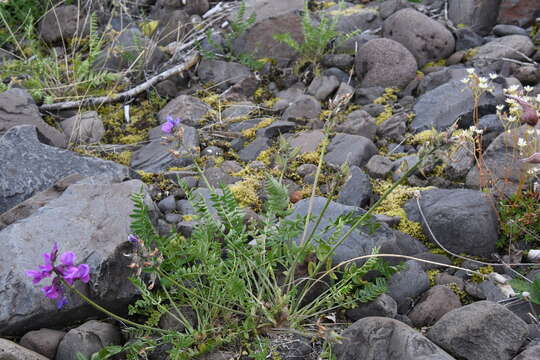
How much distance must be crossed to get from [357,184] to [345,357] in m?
1.43

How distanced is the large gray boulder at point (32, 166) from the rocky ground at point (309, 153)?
1 centimetres

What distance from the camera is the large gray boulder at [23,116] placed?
444 cm

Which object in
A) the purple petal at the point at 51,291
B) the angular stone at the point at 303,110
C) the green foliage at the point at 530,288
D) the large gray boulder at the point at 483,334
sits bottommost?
the angular stone at the point at 303,110

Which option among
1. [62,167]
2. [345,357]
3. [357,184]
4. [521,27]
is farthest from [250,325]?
[521,27]

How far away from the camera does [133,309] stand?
2.67m

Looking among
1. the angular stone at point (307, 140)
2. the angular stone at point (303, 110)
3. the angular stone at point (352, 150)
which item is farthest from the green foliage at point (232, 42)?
the angular stone at point (352, 150)

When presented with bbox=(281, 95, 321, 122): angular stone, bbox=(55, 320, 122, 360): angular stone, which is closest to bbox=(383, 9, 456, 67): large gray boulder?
bbox=(281, 95, 321, 122): angular stone

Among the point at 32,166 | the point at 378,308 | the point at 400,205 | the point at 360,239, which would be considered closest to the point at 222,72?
the point at 32,166

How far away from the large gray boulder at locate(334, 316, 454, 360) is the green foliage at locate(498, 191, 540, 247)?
1092 millimetres

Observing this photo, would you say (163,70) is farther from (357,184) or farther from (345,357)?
(345,357)

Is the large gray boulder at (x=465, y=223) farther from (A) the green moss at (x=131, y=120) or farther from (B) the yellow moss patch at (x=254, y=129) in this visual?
(A) the green moss at (x=131, y=120)

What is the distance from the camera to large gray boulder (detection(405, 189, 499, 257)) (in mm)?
3219

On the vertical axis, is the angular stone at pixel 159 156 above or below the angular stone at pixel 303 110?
below

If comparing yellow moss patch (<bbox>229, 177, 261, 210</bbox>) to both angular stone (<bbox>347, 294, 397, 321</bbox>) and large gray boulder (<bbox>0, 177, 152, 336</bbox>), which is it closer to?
large gray boulder (<bbox>0, 177, 152, 336</bbox>)
